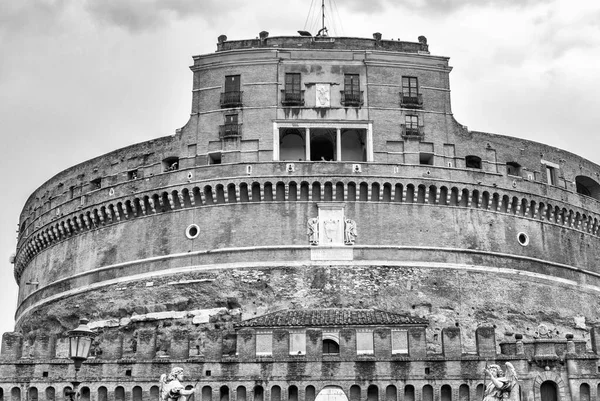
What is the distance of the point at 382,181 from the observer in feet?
133

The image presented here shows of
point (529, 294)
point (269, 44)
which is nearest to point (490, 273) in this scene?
point (529, 294)

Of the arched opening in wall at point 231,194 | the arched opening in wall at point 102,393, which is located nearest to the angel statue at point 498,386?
the arched opening in wall at point 102,393

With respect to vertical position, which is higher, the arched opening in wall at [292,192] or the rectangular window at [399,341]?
the arched opening in wall at [292,192]

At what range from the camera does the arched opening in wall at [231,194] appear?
40.6 metres

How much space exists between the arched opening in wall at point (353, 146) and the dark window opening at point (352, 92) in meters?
1.12

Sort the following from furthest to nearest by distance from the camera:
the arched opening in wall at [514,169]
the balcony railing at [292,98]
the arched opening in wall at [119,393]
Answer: the arched opening in wall at [514,169] < the balcony railing at [292,98] < the arched opening in wall at [119,393]

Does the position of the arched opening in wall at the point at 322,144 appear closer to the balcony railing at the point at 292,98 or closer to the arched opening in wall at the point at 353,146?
the arched opening in wall at the point at 353,146

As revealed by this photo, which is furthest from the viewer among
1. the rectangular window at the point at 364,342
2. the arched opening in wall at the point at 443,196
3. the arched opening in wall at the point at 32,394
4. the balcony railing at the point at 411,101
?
the balcony railing at the point at 411,101

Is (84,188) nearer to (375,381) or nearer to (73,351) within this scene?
(375,381)

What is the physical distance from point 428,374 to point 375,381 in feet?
5.20

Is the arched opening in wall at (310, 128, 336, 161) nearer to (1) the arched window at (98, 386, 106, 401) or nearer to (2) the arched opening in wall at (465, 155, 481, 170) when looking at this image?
(2) the arched opening in wall at (465, 155, 481, 170)

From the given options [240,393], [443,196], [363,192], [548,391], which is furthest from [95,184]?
[548,391]

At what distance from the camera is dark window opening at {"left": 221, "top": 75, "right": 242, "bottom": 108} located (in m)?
41.8

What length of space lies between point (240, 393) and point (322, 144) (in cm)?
1366
